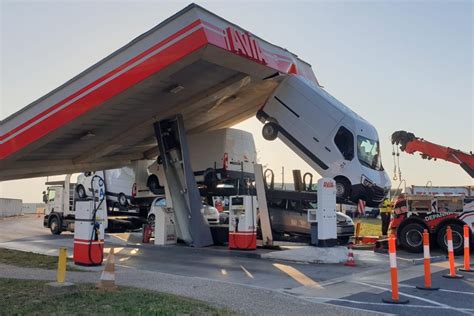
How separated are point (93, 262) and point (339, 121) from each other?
7857 mm

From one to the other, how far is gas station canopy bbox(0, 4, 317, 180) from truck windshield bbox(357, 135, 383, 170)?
2775 mm

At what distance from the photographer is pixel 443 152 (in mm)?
17953

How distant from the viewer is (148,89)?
12633 millimetres

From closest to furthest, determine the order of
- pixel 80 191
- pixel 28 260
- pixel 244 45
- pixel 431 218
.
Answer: pixel 244 45, pixel 28 260, pixel 431 218, pixel 80 191

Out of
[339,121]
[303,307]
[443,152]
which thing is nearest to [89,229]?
[303,307]

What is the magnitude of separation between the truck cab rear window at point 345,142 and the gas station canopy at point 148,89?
90.2 inches

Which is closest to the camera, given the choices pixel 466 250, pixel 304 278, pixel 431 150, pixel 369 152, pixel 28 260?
pixel 304 278

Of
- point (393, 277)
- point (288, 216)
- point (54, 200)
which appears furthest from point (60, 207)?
point (393, 277)

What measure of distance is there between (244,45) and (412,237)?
8372mm

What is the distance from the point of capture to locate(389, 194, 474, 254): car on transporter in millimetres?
14922

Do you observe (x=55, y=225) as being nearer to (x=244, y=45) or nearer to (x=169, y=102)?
(x=169, y=102)

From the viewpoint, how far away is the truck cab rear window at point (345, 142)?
14445 millimetres

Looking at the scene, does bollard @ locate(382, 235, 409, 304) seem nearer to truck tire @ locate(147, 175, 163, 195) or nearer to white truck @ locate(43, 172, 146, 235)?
truck tire @ locate(147, 175, 163, 195)

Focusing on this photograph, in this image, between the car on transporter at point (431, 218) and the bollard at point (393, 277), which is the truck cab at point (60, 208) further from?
the bollard at point (393, 277)
